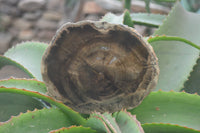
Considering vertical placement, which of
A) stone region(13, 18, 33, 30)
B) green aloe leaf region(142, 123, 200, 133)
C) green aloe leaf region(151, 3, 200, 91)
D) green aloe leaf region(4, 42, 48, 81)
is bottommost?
green aloe leaf region(142, 123, 200, 133)

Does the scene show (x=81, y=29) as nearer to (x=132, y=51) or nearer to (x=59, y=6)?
(x=132, y=51)

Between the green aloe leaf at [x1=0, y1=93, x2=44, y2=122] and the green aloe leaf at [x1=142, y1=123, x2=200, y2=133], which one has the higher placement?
the green aloe leaf at [x1=0, y1=93, x2=44, y2=122]

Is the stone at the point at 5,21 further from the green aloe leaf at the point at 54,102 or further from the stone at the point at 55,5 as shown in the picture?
the green aloe leaf at the point at 54,102

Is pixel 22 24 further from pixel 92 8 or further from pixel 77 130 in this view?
pixel 77 130

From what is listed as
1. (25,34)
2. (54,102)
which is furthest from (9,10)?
(54,102)

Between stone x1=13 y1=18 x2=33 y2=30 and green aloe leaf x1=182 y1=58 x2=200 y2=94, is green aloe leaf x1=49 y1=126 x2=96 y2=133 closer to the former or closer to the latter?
green aloe leaf x1=182 y1=58 x2=200 y2=94

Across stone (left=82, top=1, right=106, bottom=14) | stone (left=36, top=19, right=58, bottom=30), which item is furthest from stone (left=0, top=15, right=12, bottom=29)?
stone (left=82, top=1, right=106, bottom=14)

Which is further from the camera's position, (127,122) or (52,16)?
(52,16)
